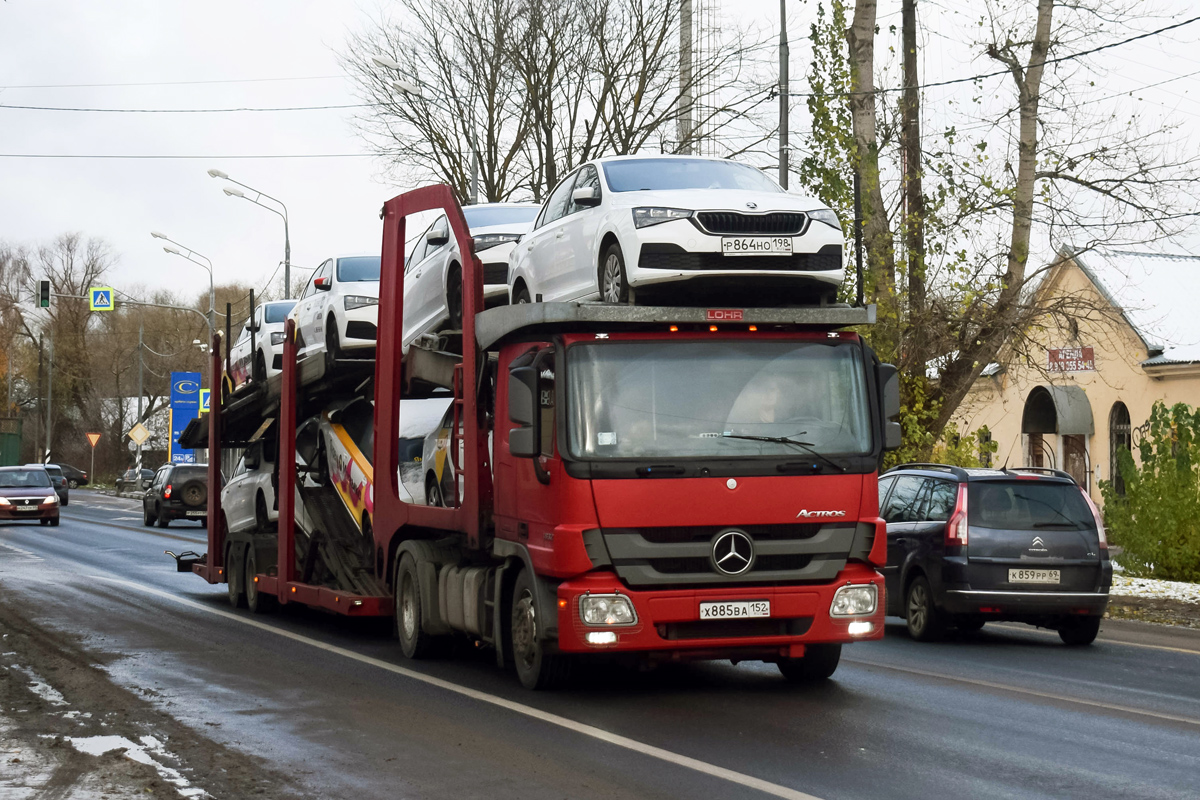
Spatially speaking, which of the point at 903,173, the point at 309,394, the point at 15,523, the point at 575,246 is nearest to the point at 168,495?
the point at 15,523

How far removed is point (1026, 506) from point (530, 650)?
5711mm

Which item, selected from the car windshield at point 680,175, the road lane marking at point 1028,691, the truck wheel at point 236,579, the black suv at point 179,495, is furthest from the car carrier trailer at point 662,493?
the black suv at point 179,495

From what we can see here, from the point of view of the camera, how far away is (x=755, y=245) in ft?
31.6

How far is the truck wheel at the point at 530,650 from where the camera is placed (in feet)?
30.8

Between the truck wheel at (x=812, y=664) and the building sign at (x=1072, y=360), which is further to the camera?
the building sign at (x=1072, y=360)

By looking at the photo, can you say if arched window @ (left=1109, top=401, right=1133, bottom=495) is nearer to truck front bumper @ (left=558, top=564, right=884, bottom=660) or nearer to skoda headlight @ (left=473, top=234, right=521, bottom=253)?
skoda headlight @ (left=473, top=234, right=521, bottom=253)

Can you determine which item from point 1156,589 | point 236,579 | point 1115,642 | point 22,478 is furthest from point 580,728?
point 22,478

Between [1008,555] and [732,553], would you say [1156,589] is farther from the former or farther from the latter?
[732,553]

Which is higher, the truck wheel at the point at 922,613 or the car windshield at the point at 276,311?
the car windshield at the point at 276,311

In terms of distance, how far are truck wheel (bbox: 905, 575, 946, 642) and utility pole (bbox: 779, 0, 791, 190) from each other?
11.8 metres

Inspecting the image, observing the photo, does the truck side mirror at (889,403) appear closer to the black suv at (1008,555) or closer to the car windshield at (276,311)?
the black suv at (1008,555)

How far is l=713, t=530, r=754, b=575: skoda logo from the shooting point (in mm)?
8930

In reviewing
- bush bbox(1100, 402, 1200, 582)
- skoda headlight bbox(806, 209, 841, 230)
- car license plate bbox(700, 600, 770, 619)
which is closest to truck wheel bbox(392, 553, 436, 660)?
car license plate bbox(700, 600, 770, 619)

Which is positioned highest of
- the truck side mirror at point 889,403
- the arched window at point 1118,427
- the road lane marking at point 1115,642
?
the arched window at point 1118,427
